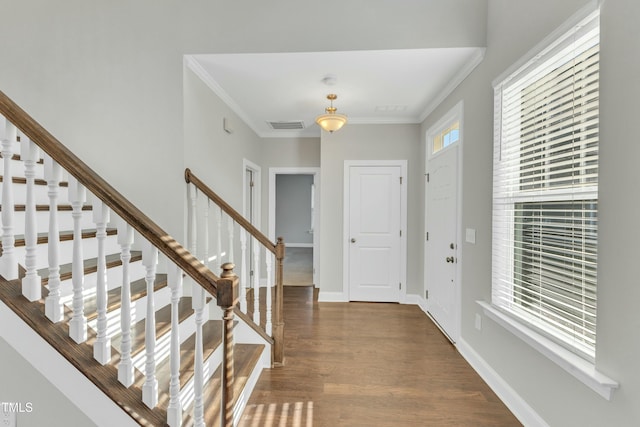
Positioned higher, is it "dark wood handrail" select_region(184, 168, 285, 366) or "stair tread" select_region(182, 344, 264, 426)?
"dark wood handrail" select_region(184, 168, 285, 366)

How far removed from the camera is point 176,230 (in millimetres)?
2461

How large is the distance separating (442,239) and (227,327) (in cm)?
265

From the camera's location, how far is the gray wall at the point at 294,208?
936 cm

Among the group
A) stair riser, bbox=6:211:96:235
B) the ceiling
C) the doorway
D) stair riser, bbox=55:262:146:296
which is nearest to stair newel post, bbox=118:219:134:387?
stair riser, bbox=6:211:96:235

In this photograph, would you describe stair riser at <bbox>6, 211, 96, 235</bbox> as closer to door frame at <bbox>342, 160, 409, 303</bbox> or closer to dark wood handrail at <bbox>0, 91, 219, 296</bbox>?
dark wood handrail at <bbox>0, 91, 219, 296</bbox>

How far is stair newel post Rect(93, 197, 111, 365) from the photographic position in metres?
1.26

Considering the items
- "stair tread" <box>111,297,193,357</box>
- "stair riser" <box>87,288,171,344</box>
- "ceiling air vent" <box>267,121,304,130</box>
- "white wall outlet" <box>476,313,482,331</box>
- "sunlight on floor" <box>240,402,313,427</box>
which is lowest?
"sunlight on floor" <box>240,402,313,427</box>

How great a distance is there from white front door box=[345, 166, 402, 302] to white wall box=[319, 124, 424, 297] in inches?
5.9

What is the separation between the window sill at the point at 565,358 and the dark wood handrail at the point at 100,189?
1744 mm

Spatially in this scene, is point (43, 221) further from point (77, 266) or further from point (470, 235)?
point (470, 235)

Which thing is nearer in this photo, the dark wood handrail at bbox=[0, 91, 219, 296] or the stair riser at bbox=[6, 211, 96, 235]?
the dark wood handrail at bbox=[0, 91, 219, 296]

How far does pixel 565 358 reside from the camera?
1.49m

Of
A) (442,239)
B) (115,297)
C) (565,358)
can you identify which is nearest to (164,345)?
(115,297)

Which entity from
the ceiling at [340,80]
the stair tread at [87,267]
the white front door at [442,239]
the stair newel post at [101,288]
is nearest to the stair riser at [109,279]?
the stair tread at [87,267]
